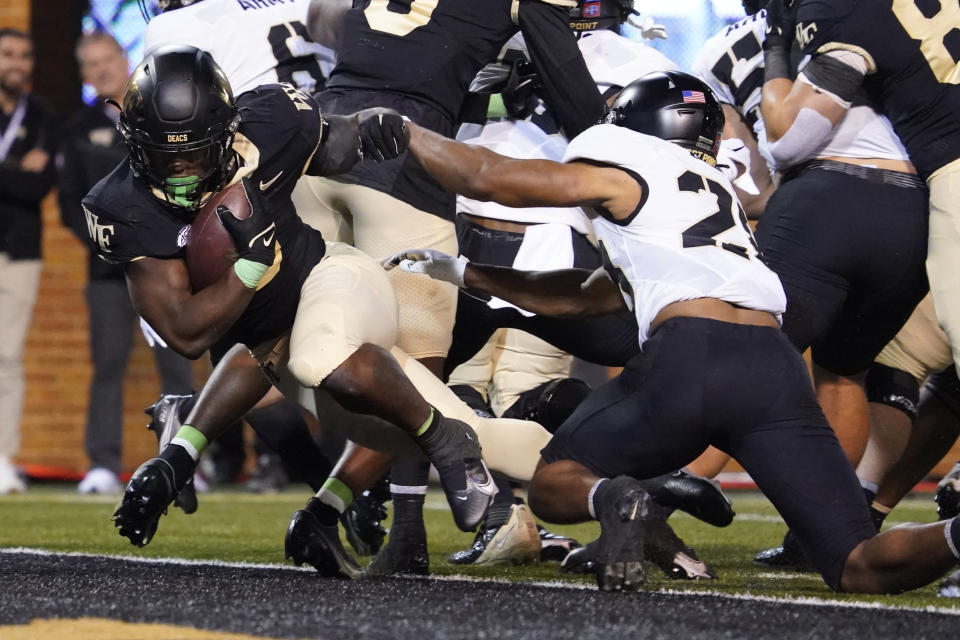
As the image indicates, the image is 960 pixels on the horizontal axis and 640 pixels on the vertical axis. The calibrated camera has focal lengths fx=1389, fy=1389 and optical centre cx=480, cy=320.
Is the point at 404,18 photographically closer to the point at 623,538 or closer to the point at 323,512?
the point at 323,512

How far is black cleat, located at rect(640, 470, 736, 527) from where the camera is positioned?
3.51 m

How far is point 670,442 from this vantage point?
120 inches

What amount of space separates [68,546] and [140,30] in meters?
4.95

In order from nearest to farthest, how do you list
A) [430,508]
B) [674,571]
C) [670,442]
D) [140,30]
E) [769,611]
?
[769,611] → [670,442] → [674,571] → [430,508] → [140,30]

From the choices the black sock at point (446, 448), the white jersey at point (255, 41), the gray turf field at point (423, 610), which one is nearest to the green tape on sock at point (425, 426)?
the black sock at point (446, 448)

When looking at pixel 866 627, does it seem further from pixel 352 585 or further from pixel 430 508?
pixel 430 508

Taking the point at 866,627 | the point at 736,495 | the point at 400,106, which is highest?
the point at 400,106

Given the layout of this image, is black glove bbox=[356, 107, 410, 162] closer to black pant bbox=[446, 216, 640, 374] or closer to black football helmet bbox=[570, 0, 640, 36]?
black pant bbox=[446, 216, 640, 374]

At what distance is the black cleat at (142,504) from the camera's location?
3299 millimetres

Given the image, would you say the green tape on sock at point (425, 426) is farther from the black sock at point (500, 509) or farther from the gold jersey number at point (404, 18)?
the gold jersey number at point (404, 18)

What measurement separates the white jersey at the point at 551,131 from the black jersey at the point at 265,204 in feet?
2.84

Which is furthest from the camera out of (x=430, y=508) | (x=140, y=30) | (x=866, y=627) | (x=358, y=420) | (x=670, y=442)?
(x=140, y=30)

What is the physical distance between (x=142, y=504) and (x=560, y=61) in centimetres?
166

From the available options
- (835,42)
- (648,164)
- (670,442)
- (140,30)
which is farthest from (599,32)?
(140,30)
